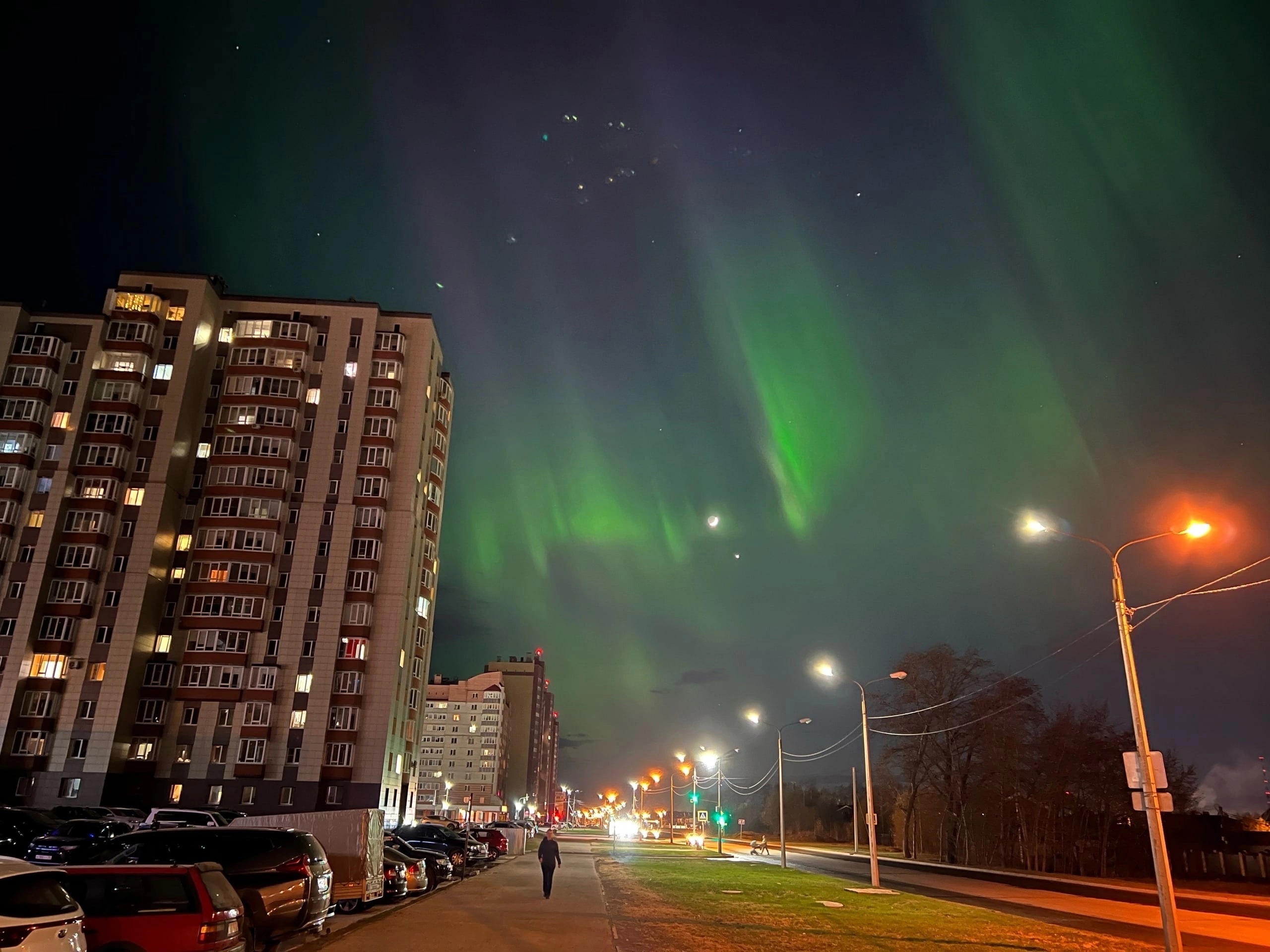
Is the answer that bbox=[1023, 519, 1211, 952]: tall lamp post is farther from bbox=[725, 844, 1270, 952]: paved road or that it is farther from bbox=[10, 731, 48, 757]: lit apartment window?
bbox=[10, 731, 48, 757]: lit apartment window

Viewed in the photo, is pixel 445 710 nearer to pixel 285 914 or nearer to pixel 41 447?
pixel 41 447

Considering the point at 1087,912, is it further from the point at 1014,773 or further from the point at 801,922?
the point at 1014,773

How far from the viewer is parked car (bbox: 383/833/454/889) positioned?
28891 millimetres

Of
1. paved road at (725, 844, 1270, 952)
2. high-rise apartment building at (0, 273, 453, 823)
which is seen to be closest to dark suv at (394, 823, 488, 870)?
paved road at (725, 844, 1270, 952)

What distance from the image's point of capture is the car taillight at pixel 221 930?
11.0 metres

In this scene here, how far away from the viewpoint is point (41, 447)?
238ft

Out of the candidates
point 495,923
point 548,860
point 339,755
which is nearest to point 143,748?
point 339,755

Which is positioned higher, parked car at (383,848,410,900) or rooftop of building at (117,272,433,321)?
rooftop of building at (117,272,433,321)

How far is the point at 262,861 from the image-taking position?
15344 mm

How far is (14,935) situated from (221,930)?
11.8 feet

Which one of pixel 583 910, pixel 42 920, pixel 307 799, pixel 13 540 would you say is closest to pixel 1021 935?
pixel 583 910

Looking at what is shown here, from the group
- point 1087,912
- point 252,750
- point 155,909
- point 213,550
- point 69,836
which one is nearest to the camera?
point 155,909

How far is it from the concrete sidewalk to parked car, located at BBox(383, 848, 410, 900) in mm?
788

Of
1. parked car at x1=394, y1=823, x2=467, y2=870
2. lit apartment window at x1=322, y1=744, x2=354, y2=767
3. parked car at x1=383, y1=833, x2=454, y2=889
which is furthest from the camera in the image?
lit apartment window at x1=322, y1=744, x2=354, y2=767
